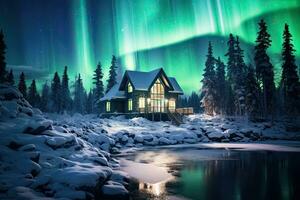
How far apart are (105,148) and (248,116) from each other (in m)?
33.8

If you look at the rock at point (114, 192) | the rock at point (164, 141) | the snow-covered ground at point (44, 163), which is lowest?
the rock at point (164, 141)

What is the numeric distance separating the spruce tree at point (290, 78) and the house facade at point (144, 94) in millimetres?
18474

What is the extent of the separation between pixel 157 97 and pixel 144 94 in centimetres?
276

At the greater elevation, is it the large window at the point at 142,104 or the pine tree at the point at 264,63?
the pine tree at the point at 264,63

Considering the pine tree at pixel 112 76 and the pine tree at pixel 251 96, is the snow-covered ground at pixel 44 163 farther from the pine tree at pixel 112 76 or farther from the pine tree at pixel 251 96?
the pine tree at pixel 112 76

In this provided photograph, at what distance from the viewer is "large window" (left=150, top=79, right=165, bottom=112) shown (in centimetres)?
4472

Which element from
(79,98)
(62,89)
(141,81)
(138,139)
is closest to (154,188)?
(138,139)

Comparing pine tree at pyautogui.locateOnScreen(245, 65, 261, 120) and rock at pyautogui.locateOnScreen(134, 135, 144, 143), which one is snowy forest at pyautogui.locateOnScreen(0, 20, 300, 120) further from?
rock at pyautogui.locateOnScreen(134, 135, 144, 143)

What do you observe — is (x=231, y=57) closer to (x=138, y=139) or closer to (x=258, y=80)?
(x=258, y=80)

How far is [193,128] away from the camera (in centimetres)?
3478

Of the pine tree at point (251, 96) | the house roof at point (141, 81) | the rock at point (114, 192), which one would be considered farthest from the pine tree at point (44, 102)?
the rock at point (114, 192)

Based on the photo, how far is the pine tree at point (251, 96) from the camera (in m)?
45.3

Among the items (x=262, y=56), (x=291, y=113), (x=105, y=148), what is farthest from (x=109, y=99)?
(x=291, y=113)

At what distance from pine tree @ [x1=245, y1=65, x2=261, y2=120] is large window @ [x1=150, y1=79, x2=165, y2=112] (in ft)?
51.0
